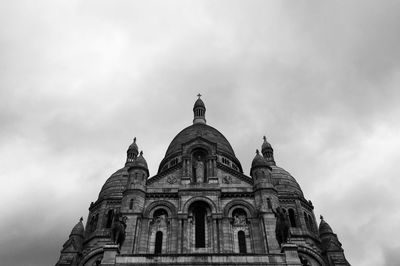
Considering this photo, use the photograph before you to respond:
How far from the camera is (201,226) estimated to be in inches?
1026

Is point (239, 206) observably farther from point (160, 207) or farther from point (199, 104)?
point (199, 104)

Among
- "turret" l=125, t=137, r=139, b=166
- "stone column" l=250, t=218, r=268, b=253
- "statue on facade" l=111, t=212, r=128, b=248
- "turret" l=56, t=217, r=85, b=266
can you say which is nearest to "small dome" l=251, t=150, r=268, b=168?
"stone column" l=250, t=218, r=268, b=253

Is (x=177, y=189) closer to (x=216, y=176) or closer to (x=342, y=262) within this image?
(x=216, y=176)

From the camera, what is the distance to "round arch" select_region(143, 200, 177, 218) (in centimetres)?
2647

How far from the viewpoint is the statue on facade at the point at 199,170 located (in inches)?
1145

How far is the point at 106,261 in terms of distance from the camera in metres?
21.7

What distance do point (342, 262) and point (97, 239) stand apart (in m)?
21.0

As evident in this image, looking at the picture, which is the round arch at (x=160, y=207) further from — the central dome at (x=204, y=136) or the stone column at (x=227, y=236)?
the central dome at (x=204, y=136)

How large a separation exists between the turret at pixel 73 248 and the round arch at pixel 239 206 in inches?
563

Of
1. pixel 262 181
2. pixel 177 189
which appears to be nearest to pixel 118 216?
pixel 177 189

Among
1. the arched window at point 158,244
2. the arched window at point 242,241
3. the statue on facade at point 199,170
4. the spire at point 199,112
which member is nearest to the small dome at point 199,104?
the spire at point 199,112

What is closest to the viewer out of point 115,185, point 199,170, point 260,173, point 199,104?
point 260,173

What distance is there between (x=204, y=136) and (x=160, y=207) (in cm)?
1174

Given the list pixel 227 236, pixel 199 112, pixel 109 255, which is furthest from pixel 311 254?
pixel 199 112
